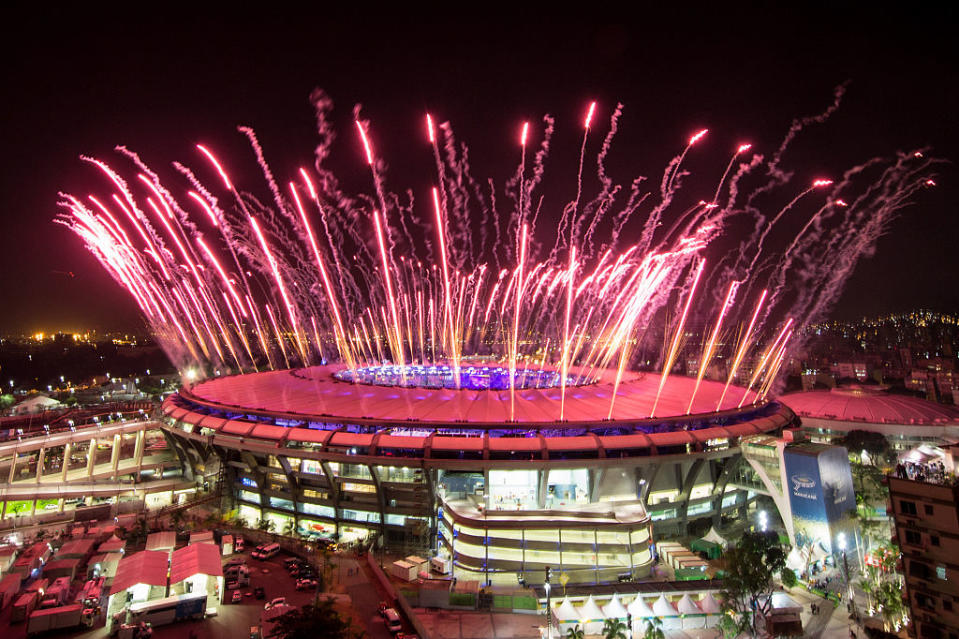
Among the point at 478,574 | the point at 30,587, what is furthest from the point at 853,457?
the point at 30,587

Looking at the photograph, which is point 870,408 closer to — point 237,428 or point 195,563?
point 237,428

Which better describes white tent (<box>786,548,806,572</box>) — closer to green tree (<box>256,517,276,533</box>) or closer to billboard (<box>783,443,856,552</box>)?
billboard (<box>783,443,856,552</box>)

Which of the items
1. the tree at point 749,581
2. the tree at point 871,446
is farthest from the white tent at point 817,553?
the tree at point 871,446

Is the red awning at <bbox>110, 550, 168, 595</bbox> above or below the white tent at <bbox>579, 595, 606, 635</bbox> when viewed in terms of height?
above

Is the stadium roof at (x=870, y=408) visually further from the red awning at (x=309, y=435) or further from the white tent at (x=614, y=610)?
the red awning at (x=309, y=435)

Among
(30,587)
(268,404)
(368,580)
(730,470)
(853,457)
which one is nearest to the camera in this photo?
(30,587)

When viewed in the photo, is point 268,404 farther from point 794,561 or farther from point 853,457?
point 853,457

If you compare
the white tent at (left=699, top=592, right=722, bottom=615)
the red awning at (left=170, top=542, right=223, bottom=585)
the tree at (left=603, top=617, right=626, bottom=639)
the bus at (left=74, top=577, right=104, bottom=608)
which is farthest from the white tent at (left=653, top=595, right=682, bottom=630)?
the bus at (left=74, top=577, right=104, bottom=608)
